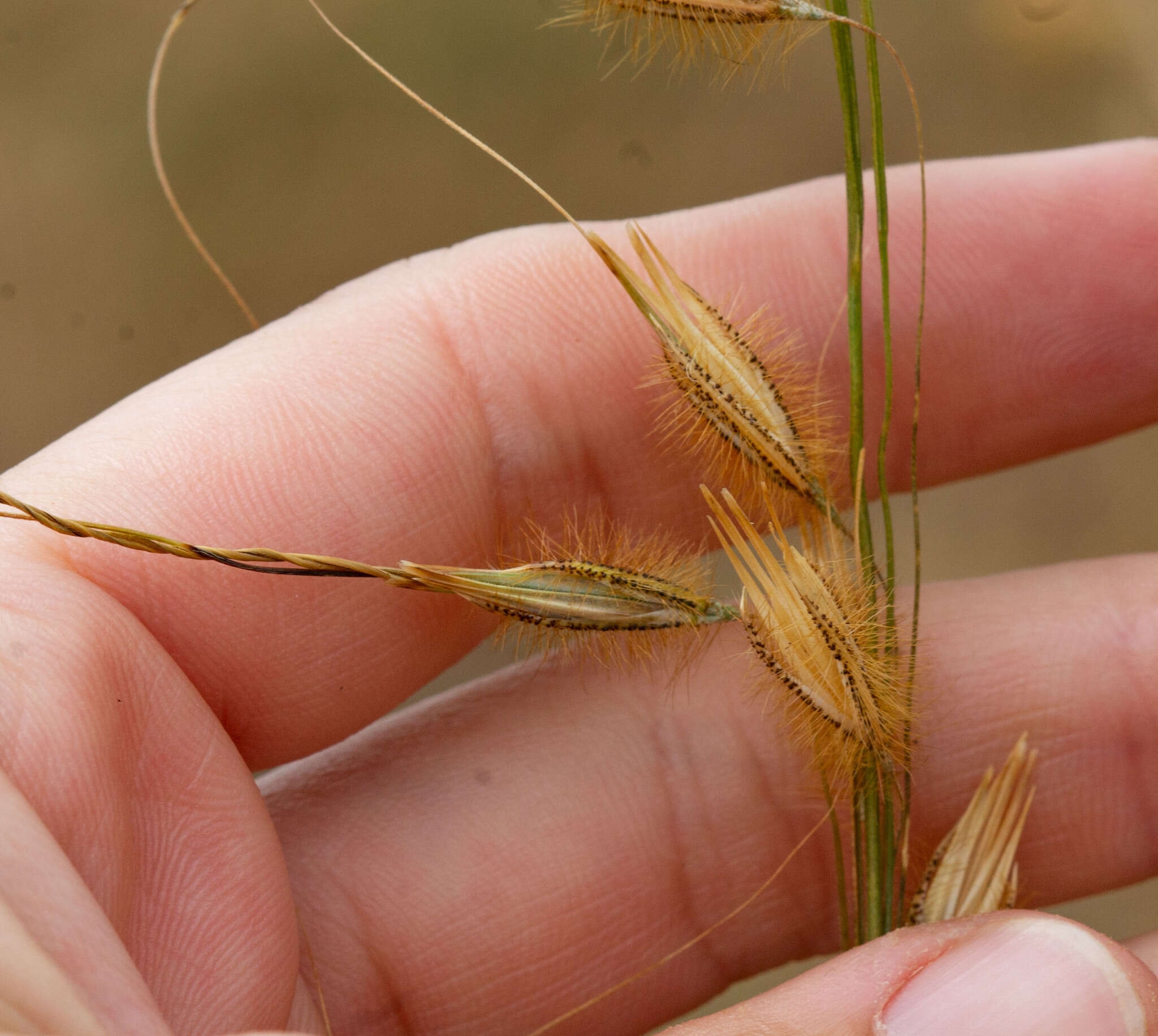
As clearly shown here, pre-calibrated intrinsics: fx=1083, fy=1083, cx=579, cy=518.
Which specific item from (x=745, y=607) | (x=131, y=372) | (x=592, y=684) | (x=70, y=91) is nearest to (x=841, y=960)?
(x=745, y=607)

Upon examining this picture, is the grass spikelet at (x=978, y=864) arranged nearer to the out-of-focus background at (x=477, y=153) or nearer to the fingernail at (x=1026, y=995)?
the fingernail at (x=1026, y=995)

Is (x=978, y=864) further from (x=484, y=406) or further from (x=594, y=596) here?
(x=484, y=406)

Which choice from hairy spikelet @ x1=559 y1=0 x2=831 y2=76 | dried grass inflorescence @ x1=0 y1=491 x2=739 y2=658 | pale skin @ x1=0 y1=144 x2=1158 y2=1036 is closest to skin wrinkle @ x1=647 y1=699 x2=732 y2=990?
pale skin @ x1=0 y1=144 x2=1158 y2=1036

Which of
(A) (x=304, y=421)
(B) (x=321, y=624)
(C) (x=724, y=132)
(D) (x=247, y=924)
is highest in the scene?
(C) (x=724, y=132)

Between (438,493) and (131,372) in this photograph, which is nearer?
(438,493)

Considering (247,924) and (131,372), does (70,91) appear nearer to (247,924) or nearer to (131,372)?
(131,372)

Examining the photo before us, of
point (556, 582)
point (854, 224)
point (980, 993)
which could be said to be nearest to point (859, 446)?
point (854, 224)
